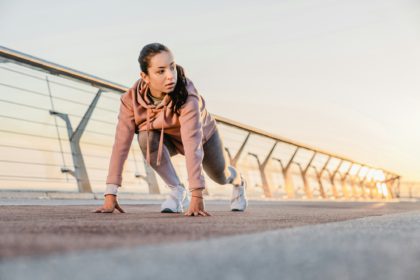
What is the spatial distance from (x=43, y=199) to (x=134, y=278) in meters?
3.32

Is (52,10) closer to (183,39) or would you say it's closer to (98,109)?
(183,39)

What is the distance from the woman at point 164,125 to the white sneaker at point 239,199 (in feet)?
1.37

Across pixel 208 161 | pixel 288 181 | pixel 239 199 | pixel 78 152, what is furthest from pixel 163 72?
pixel 288 181

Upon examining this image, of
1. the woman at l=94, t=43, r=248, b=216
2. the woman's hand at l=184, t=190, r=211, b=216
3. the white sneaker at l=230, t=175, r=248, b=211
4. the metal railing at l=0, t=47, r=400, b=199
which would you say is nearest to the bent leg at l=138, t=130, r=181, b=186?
the woman at l=94, t=43, r=248, b=216

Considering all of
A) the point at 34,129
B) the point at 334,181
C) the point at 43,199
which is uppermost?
the point at 34,129

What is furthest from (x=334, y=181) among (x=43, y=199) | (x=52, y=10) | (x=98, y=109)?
(x=43, y=199)

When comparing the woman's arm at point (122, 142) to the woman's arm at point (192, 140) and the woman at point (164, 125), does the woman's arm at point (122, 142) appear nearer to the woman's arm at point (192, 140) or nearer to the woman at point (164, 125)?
the woman at point (164, 125)

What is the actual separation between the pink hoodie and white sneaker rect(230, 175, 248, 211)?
68 cm

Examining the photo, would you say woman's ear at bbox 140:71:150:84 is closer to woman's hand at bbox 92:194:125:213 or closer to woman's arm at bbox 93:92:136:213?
woman's arm at bbox 93:92:136:213

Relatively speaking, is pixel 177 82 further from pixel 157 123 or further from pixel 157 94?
pixel 157 123

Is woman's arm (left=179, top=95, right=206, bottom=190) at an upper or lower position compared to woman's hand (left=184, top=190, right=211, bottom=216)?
upper

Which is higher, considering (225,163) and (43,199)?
(225,163)

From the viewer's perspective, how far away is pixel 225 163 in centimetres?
292

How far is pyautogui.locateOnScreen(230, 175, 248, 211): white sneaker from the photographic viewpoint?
10.1 ft
